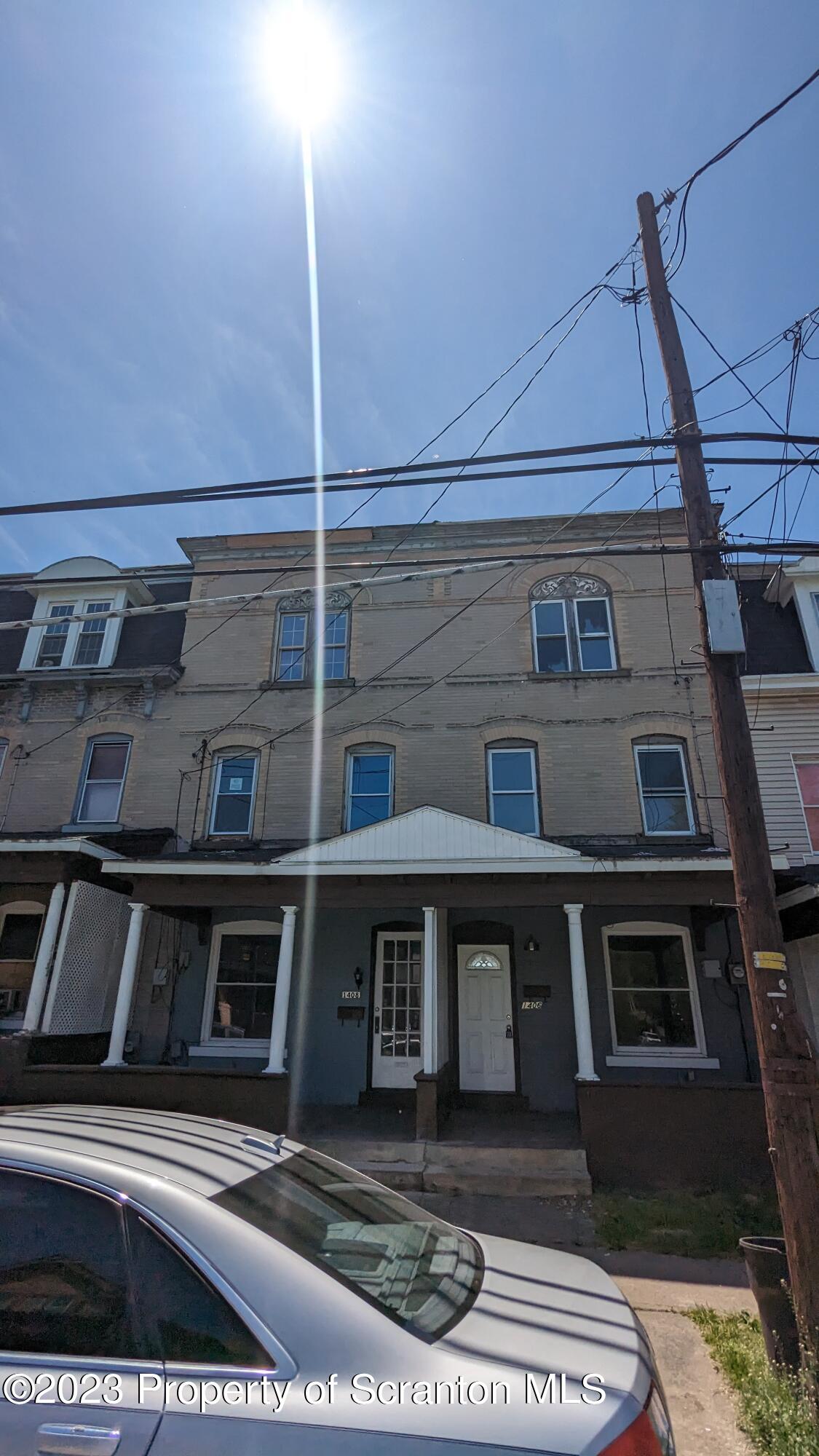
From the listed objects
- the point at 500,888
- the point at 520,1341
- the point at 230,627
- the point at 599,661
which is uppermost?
the point at 230,627

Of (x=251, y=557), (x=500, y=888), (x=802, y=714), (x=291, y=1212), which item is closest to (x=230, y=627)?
(x=251, y=557)

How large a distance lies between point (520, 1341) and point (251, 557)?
49.3 feet

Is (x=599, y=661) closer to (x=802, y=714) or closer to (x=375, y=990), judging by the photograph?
(x=802, y=714)

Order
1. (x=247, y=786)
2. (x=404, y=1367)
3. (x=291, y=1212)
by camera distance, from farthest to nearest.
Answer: (x=247, y=786) < (x=291, y=1212) < (x=404, y=1367)

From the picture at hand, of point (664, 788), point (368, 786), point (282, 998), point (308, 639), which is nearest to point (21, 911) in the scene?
point (282, 998)

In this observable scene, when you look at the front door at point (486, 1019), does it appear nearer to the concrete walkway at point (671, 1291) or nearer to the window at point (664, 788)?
the concrete walkway at point (671, 1291)

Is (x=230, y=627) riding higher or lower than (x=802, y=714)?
higher

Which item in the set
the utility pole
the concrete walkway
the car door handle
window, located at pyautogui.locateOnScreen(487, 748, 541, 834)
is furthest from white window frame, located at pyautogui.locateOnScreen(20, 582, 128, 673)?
the car door handle

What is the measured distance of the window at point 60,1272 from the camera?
2.11m

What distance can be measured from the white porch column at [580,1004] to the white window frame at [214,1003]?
5.17 meters

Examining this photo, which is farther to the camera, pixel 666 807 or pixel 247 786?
pixel 247 786

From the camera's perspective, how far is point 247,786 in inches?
542

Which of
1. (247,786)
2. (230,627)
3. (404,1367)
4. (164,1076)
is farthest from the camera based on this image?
(230,627)

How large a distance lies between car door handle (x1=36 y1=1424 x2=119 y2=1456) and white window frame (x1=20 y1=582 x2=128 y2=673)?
1460 cm
